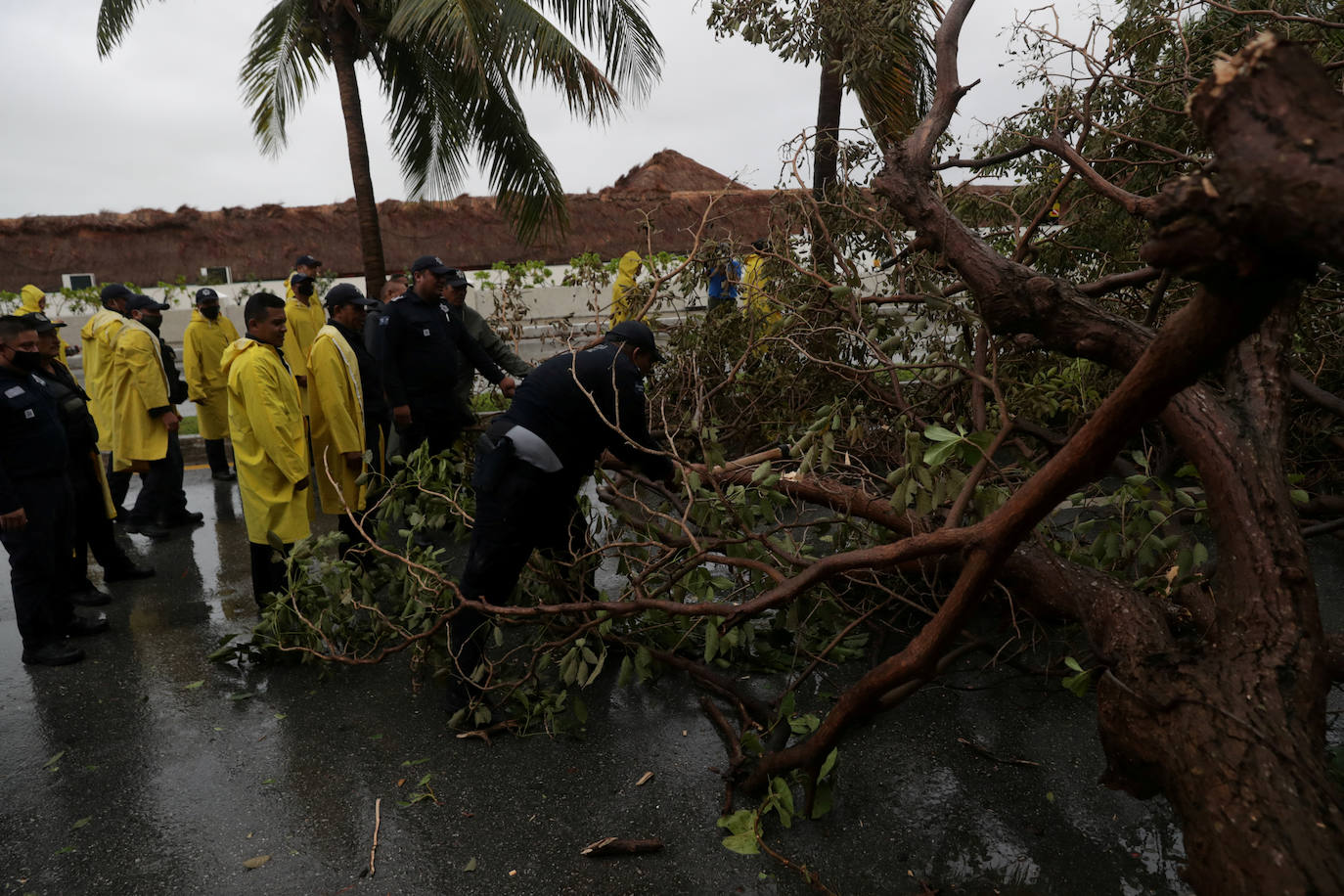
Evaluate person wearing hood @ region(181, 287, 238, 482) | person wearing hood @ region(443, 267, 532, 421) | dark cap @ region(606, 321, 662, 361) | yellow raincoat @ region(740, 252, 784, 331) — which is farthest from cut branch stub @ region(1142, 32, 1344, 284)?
person wearing hood @ region(181, 287, 238, 482)

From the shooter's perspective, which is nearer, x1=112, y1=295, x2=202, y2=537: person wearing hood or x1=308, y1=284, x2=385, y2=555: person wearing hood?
x1=308, y1=284, x2=385, y2=555: person wearing hood

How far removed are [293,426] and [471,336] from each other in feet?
5.65

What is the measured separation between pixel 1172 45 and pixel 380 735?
5992 millimetres

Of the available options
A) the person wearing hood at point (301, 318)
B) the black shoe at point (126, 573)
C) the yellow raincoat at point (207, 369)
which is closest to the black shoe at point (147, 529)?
the black shoe at point (126, 573)

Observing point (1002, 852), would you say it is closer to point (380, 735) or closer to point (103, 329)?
point (380, 735)

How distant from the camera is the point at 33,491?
4.53m

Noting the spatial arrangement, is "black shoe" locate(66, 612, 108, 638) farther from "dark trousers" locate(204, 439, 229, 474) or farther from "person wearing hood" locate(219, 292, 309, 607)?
"dark trousers" locate(204, 439, 229, 474)

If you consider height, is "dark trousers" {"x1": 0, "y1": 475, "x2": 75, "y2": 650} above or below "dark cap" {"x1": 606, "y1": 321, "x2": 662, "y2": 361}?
below

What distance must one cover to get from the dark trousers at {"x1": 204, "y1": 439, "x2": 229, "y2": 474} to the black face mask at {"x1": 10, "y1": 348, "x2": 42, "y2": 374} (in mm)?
3696

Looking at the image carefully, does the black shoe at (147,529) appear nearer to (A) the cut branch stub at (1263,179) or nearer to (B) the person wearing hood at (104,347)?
(B) the person wearing hood at (104,347)

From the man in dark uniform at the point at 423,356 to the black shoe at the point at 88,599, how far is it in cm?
201

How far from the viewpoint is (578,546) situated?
4.54 metres

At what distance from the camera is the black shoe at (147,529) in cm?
663

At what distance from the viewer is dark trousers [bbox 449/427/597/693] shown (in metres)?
3.71
